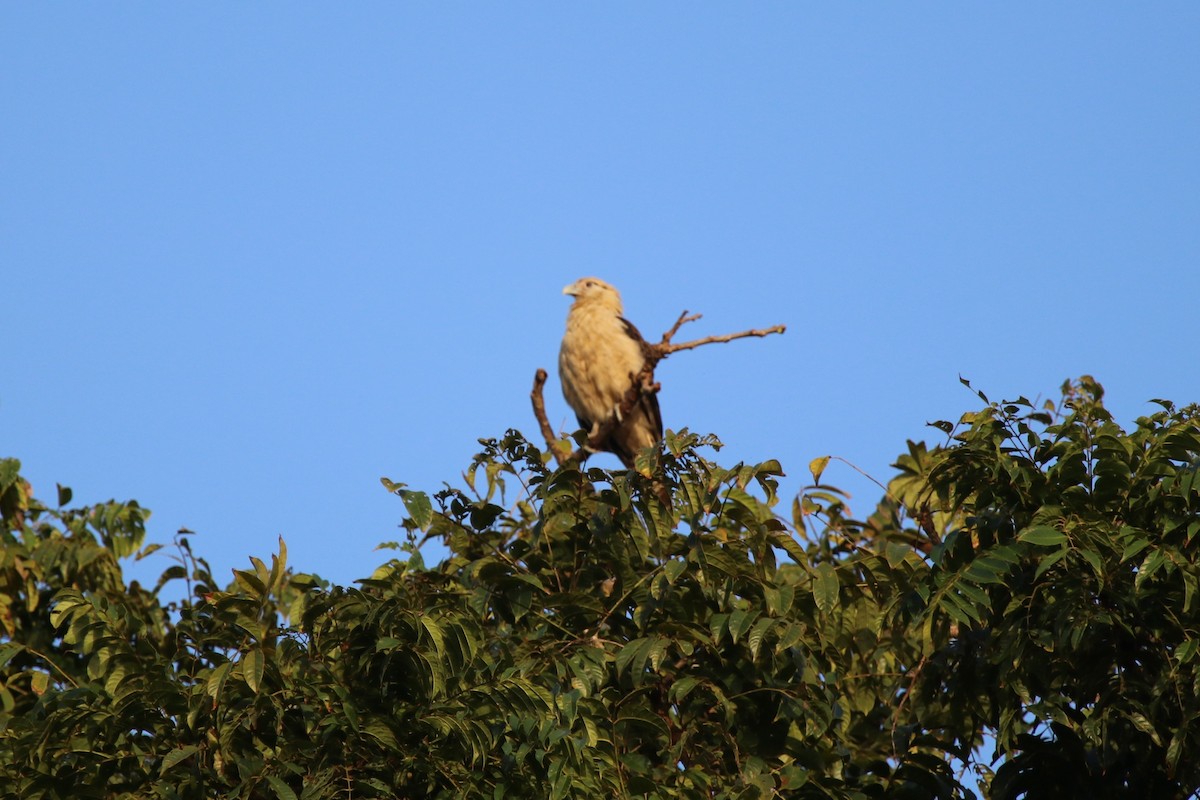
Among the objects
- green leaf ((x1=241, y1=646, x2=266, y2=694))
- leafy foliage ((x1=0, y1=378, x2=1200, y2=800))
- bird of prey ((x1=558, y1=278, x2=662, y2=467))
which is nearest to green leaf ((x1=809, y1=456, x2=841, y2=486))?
leafy foliage ((x1=0, y1=378, x2=1200, y2=800))

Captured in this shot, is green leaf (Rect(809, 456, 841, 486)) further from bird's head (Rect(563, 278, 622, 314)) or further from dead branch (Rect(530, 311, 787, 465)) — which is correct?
bird's head (Rect(563, 278, 622, 314))

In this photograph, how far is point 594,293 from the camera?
1010 cm

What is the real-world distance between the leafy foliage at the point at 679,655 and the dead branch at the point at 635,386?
0.76 meters

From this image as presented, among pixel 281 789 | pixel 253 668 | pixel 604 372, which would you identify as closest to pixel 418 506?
pixel 253 668

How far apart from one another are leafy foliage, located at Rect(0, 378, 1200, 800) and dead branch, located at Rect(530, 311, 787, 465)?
76cm

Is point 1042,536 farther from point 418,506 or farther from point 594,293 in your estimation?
point 594,293

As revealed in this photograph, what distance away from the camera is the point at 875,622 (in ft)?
15.5

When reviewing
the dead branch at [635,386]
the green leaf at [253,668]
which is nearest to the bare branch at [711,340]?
the dead branch at [635,386]

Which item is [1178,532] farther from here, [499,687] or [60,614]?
[60,614]

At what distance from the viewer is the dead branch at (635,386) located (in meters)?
5.55

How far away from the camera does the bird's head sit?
1000 cm

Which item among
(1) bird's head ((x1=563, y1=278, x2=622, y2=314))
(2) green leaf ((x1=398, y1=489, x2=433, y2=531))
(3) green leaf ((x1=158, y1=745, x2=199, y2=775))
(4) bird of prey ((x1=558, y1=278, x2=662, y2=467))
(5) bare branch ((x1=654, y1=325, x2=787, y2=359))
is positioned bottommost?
→ (3) green leaf ((x1=158, y1=745, x2=199, y2=775))

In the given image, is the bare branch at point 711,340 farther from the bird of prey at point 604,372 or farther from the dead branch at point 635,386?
the bird of prey at point 604,372

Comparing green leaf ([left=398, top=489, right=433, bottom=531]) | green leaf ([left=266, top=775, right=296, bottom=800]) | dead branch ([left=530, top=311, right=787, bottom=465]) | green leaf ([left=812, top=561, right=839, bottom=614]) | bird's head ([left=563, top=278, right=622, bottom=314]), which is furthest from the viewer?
bird's head ([left=563, top=278, right=622, bottom=314])
